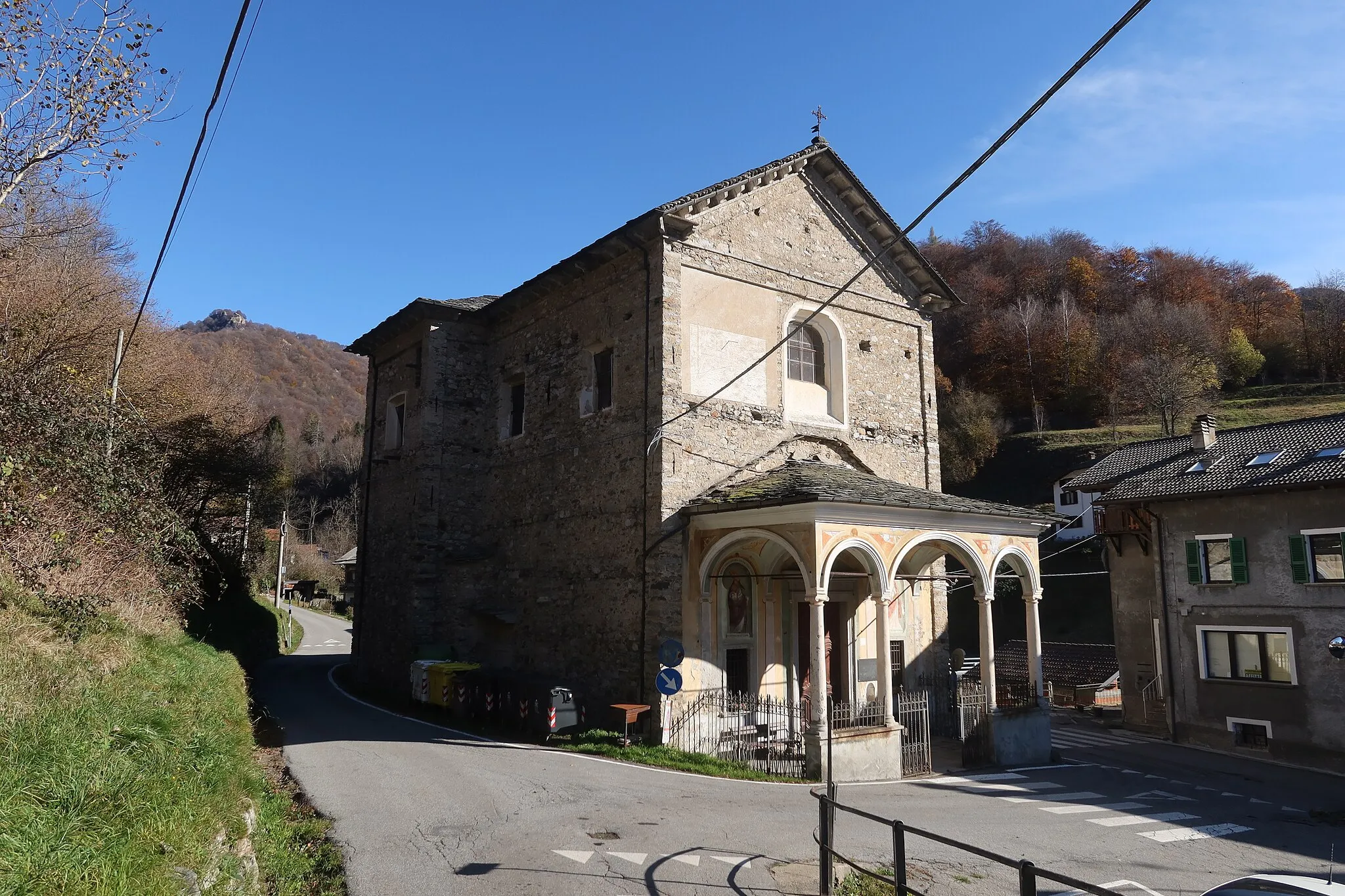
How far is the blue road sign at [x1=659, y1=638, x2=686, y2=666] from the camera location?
13.9m

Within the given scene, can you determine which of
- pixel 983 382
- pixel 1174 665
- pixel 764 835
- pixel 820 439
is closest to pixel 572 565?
pixel 820 439

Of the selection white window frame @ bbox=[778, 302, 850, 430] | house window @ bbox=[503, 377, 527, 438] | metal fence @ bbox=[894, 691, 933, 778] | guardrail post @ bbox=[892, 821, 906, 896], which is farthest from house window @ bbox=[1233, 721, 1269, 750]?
house window @ bbox=[503, 377, 527, 438]

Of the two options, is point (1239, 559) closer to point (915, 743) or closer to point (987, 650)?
point (987, 650)

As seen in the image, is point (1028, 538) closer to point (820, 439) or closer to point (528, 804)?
point (820, 439)

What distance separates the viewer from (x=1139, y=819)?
11461 mm

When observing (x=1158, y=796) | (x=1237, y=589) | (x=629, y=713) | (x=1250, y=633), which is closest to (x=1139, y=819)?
(x=1158, y=796)

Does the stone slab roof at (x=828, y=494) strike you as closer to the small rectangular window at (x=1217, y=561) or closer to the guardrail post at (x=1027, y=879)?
the small rectangular window at (x=1217, y=561)

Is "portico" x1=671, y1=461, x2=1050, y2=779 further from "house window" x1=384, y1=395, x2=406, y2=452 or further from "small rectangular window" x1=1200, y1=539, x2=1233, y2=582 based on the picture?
"house window" x1=384, y1=395, x2=406, y2=452

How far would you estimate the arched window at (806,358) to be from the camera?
18.0 metres

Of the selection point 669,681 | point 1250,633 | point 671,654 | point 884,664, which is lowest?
point 669,681

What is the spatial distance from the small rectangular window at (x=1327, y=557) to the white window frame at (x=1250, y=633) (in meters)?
1.42

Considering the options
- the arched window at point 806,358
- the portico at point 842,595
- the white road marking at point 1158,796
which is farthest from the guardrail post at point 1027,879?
the arched window at point 806,358

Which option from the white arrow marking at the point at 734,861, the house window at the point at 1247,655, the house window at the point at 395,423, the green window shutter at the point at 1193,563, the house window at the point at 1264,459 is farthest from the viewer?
the house window at the point at 395,423

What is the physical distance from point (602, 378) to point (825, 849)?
12.0m
